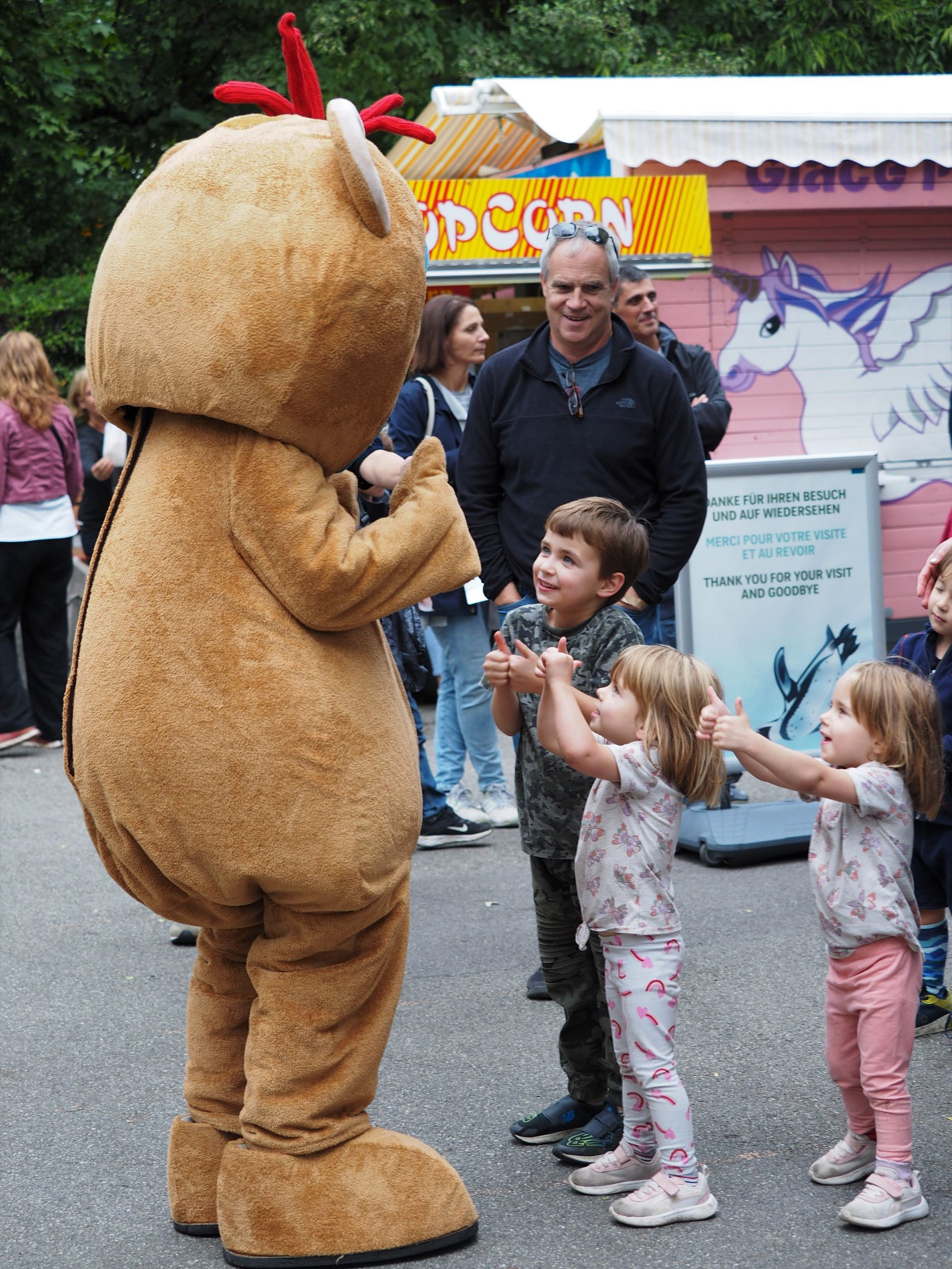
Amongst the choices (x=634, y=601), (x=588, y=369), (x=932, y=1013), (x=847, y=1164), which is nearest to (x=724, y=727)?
(x=847, y=1164)

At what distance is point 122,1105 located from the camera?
12.2 ft

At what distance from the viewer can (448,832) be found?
6.10 metres

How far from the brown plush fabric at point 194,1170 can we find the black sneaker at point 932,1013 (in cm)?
197

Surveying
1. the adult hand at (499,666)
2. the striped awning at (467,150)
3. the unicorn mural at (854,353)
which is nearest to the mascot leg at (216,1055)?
the adult hand at (499,666)

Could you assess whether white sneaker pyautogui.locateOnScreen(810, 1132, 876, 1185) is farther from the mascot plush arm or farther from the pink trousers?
the mascot plush arm

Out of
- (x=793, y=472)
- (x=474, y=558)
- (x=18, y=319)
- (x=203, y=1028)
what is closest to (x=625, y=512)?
(x=474, y=558)

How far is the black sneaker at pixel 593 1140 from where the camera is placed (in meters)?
3.29

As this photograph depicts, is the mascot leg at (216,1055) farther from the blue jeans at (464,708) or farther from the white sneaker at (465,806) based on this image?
the white sneaker at (465,806)

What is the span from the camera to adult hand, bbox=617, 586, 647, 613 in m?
4.05

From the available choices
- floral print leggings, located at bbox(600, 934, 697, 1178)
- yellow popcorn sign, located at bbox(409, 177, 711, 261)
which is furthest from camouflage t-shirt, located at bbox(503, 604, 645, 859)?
yellow popcorn sign, located at bbox(409, 177, 711, 261)

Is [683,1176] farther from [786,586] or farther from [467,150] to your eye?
[467,150]

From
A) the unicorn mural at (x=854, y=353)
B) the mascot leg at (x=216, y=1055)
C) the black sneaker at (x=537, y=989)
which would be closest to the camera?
the mascot leg at (x=216, y=1055)

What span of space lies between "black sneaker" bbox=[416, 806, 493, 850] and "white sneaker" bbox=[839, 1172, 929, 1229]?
315cm

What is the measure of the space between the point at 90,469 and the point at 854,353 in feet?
Answer: 15.7
